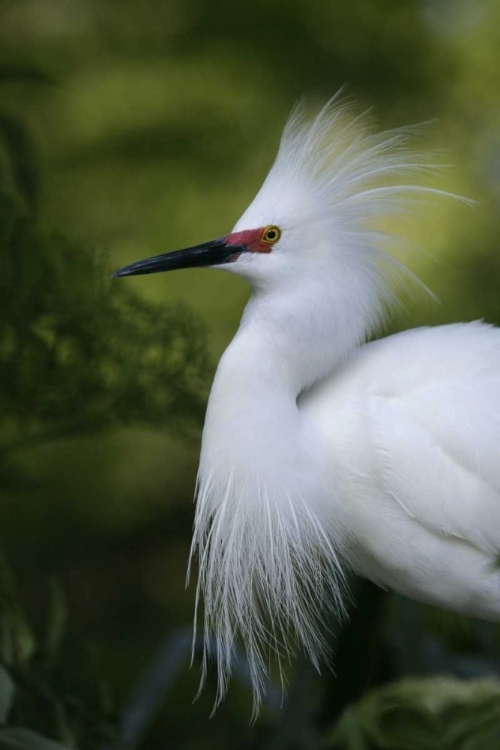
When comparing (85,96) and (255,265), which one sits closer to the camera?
(255,265)

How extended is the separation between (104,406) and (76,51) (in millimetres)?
1548

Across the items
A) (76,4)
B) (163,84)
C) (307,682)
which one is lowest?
(307,682)

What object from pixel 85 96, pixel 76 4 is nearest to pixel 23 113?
pixel 85 96

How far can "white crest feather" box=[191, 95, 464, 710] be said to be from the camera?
1243 mm

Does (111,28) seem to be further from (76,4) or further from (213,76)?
(213,76)

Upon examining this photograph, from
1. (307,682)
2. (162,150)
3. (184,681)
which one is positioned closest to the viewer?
(307,682)

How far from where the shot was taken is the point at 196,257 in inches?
49.5

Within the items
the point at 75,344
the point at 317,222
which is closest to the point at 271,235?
the point at 317,222

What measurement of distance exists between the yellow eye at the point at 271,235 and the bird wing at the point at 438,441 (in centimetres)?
23

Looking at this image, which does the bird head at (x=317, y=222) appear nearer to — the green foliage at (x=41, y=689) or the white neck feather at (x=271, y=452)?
the white neck feather at (x=271, y=452)

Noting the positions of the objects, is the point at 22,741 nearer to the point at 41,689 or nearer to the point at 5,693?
the point at 5,693

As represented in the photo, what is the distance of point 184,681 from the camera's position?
2.38 meters

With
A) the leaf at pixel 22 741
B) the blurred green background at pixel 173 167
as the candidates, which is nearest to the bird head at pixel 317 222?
the leaf at pixel 22 741

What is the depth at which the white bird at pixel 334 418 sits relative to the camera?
1234 millimetres
